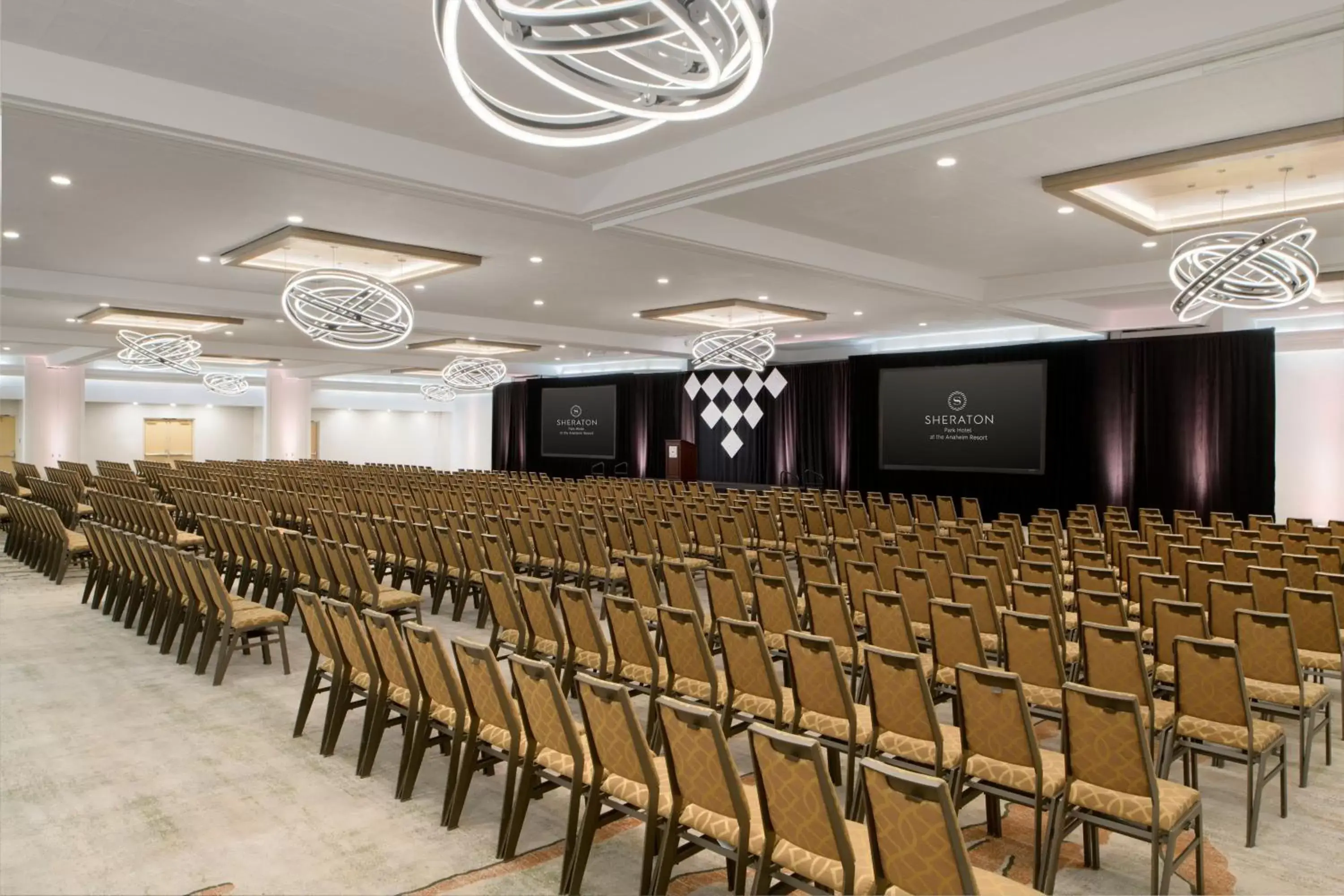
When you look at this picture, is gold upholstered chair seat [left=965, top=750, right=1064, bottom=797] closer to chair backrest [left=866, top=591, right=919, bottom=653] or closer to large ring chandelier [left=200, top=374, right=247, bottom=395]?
chair backrest [left=866, top=591, right=919, bottom=653]

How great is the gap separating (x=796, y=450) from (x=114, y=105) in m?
18.4

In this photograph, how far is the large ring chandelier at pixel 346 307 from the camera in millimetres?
10117

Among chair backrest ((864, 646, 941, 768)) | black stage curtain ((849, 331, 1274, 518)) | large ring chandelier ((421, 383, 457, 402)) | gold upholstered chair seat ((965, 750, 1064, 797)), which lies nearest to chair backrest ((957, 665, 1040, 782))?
gold upholstered chair seat ((965, 750, 1064, 797))

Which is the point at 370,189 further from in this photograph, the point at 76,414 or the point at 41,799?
the point at 76,414

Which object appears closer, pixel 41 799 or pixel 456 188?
pixel 41 799

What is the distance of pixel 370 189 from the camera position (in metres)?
8.12

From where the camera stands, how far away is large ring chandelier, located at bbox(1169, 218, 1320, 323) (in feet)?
24.2

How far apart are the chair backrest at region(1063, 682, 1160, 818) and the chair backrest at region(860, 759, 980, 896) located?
1106 mm

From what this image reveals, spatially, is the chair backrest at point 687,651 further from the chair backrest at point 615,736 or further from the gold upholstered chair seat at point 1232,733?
the gold upholstered chair seat at point 1232,733

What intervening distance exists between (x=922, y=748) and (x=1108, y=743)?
0.79 m

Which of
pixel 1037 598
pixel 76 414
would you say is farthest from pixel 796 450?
pixel 76 414

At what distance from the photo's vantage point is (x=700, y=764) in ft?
10.3

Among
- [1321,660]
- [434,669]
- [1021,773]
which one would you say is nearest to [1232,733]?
[1021,773]

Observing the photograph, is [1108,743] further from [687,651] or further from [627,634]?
[627,634]
